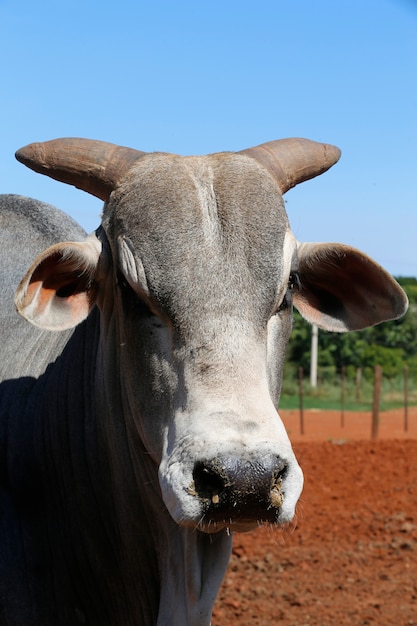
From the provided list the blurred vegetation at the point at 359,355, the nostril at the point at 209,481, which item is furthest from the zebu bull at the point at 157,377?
the blurred vegetation at the point at 359,355

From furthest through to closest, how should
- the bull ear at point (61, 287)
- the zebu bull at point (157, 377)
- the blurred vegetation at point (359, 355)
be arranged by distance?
1. the blurred vegetation at point (359, 355)
2. the bull ear at point (61, 287)
3. the zebu bull at point (157, 377)

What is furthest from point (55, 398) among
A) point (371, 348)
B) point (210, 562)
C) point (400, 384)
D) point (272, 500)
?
point (371, 348)

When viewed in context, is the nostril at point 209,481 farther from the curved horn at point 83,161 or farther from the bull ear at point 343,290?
the curved horn at point 83,161

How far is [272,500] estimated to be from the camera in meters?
2.93

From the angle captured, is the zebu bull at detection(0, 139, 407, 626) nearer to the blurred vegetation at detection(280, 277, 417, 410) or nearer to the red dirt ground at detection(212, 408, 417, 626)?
the red dirt ground at detection(212, 408, 417, 626)

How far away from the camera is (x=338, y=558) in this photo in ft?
30.0

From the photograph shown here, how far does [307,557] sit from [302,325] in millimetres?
29862

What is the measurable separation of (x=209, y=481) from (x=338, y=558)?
21.7 ft

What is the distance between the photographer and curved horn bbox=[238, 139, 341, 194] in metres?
3.92

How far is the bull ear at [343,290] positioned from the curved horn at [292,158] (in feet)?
1.07

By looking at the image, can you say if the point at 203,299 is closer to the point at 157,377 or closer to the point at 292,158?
the point at 157,377

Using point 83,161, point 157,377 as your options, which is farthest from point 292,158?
point 157,377

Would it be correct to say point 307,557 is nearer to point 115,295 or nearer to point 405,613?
point 405,613

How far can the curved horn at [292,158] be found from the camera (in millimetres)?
3924
